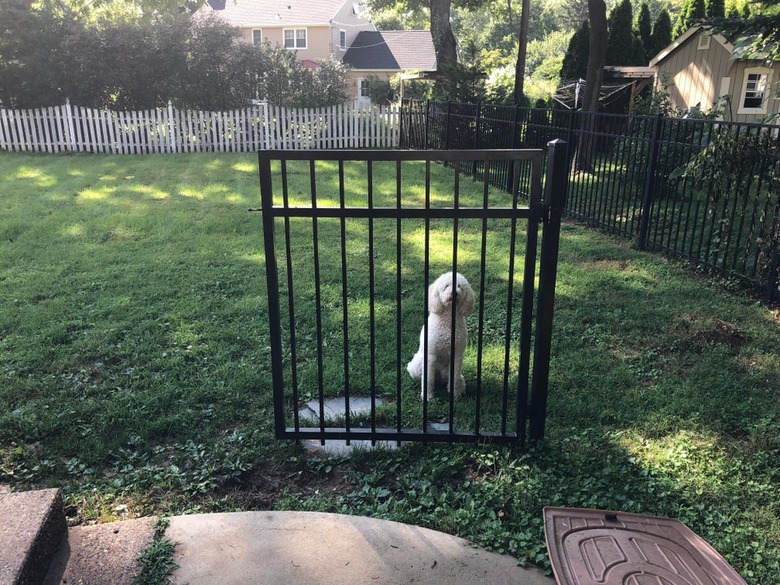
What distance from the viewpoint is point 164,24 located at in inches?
647

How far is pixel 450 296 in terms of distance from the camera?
141 inches

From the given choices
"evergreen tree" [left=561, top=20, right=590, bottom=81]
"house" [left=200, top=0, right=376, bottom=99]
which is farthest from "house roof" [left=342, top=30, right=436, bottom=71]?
"evergreen tree" [left=561, top=20, right=590, bottom=81]

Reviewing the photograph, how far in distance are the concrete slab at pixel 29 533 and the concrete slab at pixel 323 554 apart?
431mm

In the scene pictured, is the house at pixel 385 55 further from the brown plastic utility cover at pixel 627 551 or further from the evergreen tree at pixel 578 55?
the brown plastic utility cover at pixel 627 551

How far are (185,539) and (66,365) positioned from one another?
2271 millimetres

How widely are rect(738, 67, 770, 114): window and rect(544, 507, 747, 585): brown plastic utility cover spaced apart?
50.4 feet

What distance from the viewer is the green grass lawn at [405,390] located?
2830 millimetres

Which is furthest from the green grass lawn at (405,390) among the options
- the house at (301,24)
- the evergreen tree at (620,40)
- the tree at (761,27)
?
the house at (301,24)

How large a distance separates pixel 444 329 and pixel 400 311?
0.65 m

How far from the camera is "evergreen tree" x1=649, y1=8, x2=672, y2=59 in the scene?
20.4m

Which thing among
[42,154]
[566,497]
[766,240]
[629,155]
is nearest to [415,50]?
[42,154]

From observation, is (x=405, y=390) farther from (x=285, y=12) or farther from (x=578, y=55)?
(x=285, y=12)

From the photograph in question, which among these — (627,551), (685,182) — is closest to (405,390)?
(627,551)

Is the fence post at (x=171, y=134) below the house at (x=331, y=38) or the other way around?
below
